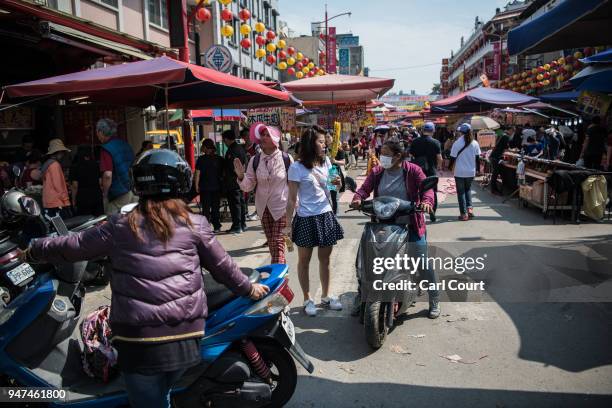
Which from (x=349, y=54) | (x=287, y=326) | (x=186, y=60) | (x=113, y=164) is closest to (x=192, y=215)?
(x=287, y=326)

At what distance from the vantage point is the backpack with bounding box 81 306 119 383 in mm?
3061

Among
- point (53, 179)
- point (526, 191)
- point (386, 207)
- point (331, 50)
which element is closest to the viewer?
point (386, 207)

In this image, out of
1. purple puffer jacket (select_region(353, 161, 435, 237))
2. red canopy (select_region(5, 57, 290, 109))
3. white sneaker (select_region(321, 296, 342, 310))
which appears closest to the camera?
purple puffer jacket (select_region(353, 161, 435, 237))

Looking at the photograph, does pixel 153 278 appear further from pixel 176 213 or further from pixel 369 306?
pixel 369 306

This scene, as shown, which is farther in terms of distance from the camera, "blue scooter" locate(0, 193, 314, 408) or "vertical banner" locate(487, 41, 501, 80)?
"vertical banner" locate(487, 41, 501, 80)

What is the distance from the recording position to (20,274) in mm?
3650

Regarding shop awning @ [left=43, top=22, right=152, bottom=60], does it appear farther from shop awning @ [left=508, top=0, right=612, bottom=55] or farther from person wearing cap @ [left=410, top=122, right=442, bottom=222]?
shop awning @ [left=508, top=0, right=612, bottom=55]

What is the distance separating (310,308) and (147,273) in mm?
2808

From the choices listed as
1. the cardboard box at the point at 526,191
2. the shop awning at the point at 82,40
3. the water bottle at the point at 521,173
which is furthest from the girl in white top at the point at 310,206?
the water bottle at the point at 521,173

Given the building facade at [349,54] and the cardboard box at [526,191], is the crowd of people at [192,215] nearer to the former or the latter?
the cardboard box at [526,191]

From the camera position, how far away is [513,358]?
391cm

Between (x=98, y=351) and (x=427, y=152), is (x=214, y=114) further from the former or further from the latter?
(x=98, y=351)

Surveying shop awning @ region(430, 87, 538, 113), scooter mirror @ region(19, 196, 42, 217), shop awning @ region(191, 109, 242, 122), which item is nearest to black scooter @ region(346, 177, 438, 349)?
scooter mirror @ region(19, 196, 42, 217)

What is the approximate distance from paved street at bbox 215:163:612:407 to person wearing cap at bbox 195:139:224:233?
3.55m
